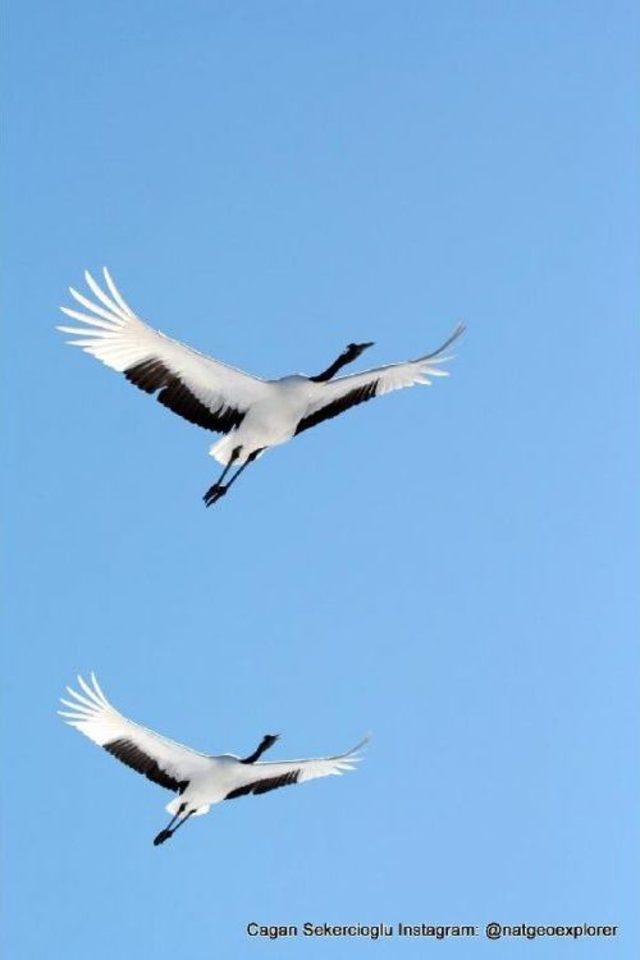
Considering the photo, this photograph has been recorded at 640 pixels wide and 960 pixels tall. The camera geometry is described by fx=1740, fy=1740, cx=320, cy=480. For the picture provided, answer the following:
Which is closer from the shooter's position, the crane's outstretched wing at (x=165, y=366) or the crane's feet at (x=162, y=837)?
the crane's outstretched wing at (x=165, y=366)

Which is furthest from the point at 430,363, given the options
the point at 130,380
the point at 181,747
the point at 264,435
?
the point at 181,747

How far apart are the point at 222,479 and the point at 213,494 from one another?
10.4 inches

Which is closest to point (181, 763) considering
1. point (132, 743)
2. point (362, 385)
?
point (132, 743)

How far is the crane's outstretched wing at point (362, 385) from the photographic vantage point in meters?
23.2

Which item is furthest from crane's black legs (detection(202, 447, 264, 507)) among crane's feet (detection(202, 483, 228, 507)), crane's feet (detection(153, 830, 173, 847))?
crane's feet (detection(153, 830, 173, 847))

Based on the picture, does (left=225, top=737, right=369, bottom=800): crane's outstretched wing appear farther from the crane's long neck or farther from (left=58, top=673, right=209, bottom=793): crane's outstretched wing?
the crane's long neck

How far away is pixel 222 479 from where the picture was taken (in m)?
23.6

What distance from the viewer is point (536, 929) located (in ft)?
69.8

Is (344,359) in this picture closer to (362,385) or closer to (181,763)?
(362,385)

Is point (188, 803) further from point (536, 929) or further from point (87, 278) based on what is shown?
point (87, 278)

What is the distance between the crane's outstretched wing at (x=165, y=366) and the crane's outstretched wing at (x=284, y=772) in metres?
4.98

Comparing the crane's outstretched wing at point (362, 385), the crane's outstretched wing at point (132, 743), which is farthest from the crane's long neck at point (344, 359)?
the crane's outstretched wing at point (132, 743)

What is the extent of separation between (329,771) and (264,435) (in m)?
5.68

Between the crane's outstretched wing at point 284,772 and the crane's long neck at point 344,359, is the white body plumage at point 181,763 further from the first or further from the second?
the crane's long neck at point 344,359
